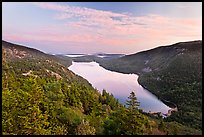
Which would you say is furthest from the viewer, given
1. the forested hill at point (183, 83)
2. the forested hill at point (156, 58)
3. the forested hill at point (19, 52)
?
the forested hill at point (156, 58)

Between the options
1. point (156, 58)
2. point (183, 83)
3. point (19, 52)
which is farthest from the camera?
point (156, 58)

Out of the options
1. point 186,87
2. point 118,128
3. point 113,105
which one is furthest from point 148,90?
point 118,128

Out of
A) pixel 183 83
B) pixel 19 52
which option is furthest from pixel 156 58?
pixel 19 52

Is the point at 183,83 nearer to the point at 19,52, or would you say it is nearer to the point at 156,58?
the point at 156,58

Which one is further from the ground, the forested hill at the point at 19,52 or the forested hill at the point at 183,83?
the forested hill at the point at 19,52

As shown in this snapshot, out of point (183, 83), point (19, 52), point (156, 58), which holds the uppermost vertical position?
point (156, 58)

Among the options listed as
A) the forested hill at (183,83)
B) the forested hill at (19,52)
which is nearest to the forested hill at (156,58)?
the forested hill at (183,83)

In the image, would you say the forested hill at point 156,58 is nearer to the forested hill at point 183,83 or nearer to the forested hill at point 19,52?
the forested hill at point 183,83

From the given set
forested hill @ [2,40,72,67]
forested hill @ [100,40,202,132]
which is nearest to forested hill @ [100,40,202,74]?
forested hill @ [100,40,202,132]

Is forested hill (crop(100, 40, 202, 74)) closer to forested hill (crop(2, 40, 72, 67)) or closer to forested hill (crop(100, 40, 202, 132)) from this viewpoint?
forested hill (crop(100, 40, 202, 132))

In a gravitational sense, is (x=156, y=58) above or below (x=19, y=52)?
above

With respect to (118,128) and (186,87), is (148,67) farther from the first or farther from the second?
(118,128)
